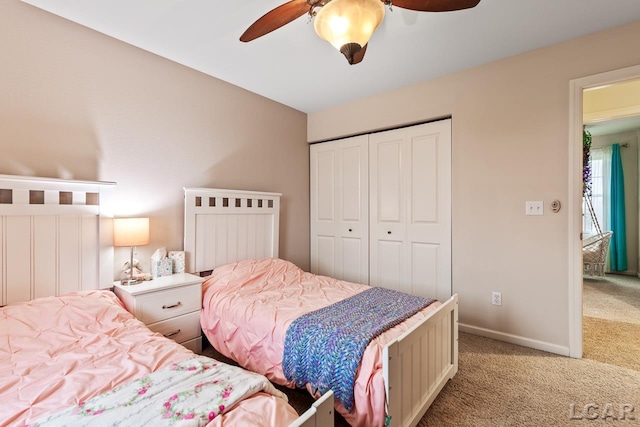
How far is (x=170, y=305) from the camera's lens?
2176 millimetres

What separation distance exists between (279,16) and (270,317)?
172 centimetres

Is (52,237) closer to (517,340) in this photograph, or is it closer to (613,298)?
(517,340)

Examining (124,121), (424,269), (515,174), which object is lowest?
(424,269)

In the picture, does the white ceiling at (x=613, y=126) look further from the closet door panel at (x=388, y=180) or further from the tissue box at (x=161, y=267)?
the tissue box at (x=161, y=267)

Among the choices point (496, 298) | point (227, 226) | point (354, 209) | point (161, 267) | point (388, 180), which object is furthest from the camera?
point (354, 209)

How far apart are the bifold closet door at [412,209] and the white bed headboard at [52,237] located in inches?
99.1

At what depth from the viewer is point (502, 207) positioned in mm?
2621

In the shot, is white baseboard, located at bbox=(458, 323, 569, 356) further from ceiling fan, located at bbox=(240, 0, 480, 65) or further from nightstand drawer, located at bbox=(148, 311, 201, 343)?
ceiling fan, located at bbox=(240, 0, 480, 65)

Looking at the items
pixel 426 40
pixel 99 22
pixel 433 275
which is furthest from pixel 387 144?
pixel 99 22

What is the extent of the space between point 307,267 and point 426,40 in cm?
282

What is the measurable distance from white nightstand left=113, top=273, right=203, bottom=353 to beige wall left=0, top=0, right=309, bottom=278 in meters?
0.41

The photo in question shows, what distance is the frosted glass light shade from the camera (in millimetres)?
1301

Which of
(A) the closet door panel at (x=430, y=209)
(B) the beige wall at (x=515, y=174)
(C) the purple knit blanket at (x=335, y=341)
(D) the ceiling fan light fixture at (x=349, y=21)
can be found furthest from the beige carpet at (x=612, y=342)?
(D) the ceiling fan light fixture at (x=349, y=21)

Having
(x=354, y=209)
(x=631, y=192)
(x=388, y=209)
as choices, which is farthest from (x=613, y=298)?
(x=354, y=209)
